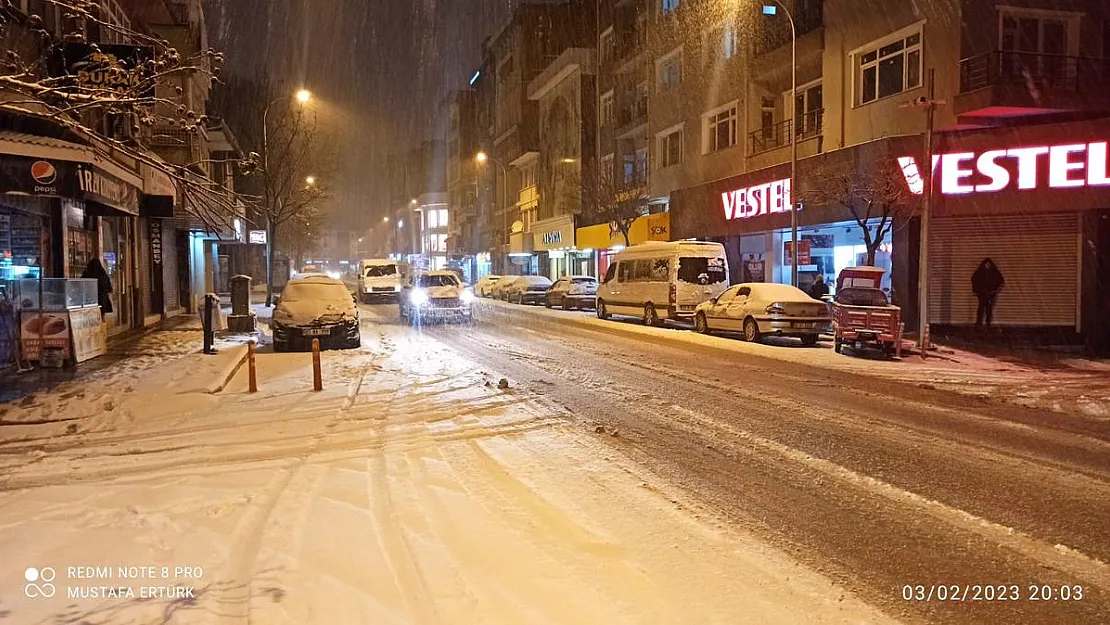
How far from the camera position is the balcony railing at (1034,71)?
19.2 m

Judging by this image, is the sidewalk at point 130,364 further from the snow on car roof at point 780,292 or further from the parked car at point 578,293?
the parked car at point 578,293

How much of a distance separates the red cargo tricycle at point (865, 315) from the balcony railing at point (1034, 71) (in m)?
6.07

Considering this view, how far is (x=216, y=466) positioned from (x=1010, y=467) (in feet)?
24.6

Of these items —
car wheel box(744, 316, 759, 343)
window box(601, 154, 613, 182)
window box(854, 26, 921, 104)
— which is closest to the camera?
car wheel box(744, 316, 759, 343)

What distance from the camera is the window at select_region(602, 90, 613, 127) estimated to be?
4412 centimetres

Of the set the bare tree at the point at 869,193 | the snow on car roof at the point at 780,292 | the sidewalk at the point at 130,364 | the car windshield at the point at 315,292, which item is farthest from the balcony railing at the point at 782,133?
the sidewalk at the point at 130,364

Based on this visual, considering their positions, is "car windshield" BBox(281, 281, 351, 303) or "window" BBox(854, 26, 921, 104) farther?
"window" BBox(854, 26, 921, 104)

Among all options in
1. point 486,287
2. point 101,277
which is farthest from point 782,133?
point 486,287

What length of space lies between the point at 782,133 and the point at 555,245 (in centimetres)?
2529

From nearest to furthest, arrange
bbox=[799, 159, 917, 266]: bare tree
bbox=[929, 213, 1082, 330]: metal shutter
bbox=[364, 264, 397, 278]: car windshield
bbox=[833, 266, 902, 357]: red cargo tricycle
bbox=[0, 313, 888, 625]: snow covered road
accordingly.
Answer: bbox=[0, 313, 888, 625]: snow covered road < bbox=[833, 266, 902, 357]: red cargo tricycle < bbox=[799, 159, 917, 266]: bare tree < bbox=[929, 213, 1082, 330]: metal shutter < bbox=[364, 264, 397, 278]: car windshield

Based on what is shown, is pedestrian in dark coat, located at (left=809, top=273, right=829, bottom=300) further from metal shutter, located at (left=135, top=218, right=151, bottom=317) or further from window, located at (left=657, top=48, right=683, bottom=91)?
metal shutter, located at (left=135, top=218, right=151, bottom=317)

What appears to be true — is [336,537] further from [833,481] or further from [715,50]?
[715,50]

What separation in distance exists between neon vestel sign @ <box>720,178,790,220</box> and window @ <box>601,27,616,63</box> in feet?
60.4

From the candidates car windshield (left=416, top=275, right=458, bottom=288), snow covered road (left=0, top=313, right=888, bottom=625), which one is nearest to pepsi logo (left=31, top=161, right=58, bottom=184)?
snow covered road (left=0, top=313, right=888, bottom=625)
